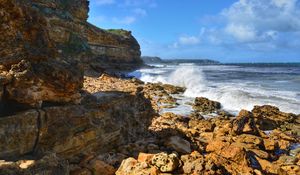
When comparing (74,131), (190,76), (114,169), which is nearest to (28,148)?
(74,131)

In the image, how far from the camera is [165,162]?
23.2 ft

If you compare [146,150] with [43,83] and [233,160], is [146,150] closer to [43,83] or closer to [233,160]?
[233,160]

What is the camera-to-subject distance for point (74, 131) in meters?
7.01

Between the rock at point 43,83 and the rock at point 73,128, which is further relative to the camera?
the rock at point 43,83

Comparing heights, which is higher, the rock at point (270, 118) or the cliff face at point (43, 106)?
the cliff face at point (43, 106)

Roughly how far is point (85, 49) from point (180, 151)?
74.9 feet

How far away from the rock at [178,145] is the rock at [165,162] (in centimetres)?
135

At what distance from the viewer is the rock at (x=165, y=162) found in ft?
22.9

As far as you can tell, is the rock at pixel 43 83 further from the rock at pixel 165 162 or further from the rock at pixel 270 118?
the rock at pixel 270 118

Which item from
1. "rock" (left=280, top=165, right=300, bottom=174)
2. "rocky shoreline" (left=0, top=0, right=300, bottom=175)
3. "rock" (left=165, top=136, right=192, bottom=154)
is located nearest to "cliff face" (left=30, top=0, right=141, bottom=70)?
"rocky shoreline" (left=0, top=0, right=300, bottom=175)

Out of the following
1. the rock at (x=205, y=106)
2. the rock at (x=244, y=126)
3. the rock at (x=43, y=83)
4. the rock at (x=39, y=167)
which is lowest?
the rock at (x=205, y=106)

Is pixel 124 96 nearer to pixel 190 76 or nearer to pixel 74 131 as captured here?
pixel 74 131

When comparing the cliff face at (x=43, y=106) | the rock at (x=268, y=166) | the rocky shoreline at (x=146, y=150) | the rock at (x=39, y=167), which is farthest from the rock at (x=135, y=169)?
the rock at (x=268, y=166)

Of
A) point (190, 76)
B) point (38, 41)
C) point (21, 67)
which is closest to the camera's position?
point (21, 67)
